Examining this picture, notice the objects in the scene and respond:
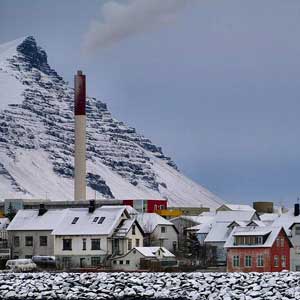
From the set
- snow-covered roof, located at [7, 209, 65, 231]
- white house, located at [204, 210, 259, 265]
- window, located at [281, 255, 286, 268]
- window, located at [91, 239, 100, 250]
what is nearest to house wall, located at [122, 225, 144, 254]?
window, located at [91, 239, 100, 250]

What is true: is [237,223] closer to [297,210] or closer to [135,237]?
[297,210]

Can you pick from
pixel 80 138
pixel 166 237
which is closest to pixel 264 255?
pixel 166 237

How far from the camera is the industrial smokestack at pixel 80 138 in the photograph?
92.8 m

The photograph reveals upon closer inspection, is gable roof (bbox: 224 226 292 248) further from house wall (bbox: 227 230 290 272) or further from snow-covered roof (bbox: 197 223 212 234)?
snow-covered roof (bbox: 197 223 212 234)

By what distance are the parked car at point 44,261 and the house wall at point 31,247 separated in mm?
1624

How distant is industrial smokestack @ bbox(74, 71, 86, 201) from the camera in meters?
92.8

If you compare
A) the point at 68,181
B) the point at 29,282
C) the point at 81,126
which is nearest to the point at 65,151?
the point at 68,181

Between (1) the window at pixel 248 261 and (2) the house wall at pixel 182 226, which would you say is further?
(2) the house wall at pixel 182 226

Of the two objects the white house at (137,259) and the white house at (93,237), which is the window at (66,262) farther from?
the white house at (137,259)

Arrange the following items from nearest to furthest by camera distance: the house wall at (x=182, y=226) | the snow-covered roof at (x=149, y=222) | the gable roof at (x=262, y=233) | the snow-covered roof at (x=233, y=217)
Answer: the gable roof at (x=262, y=233), the snow-covered roof at (x=233, y=217), the snow-covered roof at (x=149, y=222), the house wall at (x=182, y=226)

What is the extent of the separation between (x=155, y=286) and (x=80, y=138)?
2635 inches

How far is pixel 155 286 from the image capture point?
32.2m

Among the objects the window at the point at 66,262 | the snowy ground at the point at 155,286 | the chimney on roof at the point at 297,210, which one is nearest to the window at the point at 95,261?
the window at the point at 66,262

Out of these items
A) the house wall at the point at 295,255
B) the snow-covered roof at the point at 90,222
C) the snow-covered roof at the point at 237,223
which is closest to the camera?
the house wall at the point at 295,255
